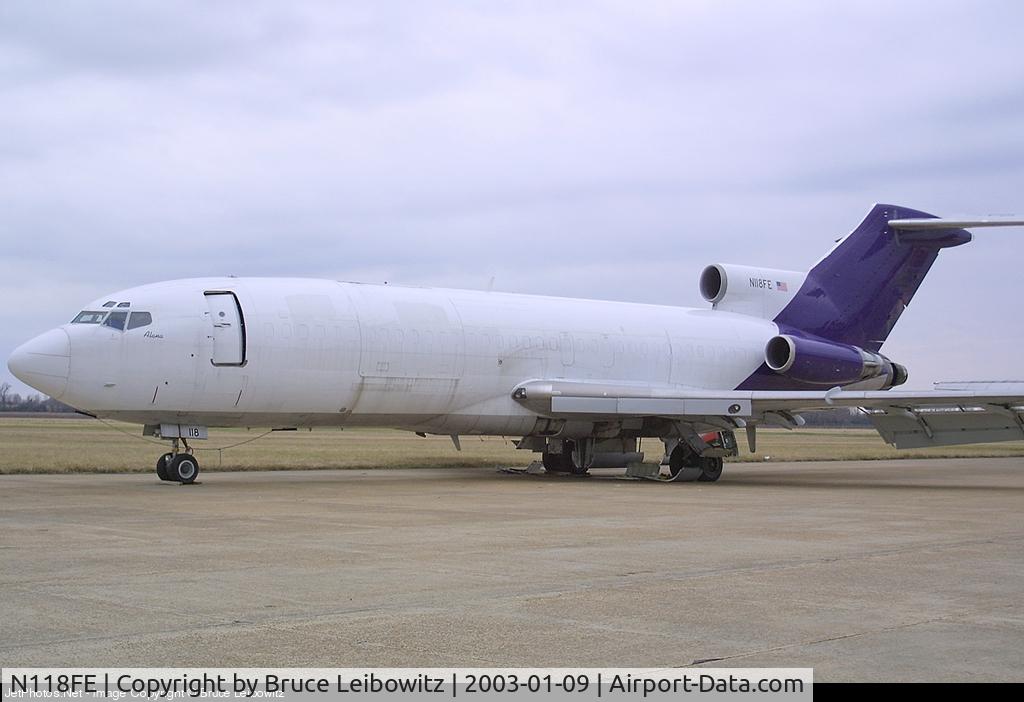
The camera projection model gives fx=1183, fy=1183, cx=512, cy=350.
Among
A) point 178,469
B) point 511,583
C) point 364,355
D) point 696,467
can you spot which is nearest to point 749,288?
point 696,467

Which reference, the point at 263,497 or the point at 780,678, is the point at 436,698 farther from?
the point at 263,497

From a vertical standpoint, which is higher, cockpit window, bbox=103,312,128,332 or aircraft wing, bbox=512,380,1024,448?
cockpit window, bbox=103,312,128,332

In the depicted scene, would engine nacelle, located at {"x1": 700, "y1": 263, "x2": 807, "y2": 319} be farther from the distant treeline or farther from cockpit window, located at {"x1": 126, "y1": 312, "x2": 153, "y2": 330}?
the distant treeline

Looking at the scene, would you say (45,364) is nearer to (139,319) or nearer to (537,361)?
(139,319)

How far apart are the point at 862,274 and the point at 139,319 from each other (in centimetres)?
1892

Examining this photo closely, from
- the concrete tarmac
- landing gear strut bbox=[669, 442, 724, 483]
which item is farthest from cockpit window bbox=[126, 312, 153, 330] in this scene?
landing gear strut bbox=[669, 442, 724, 483]

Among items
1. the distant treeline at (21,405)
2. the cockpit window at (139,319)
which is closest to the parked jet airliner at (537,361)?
the cockpit window at (139,319)

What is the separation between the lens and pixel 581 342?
2609 cm

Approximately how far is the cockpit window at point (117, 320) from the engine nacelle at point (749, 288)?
612 inches

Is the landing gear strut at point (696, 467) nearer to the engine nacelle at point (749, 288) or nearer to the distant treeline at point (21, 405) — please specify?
the engine nacelle at point (749, 288)

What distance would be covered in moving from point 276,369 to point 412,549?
1057cm

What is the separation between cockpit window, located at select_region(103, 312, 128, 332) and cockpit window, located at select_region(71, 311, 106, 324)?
0.14m

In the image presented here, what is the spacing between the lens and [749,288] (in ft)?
100

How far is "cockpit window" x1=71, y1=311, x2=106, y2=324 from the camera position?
20469 mm
